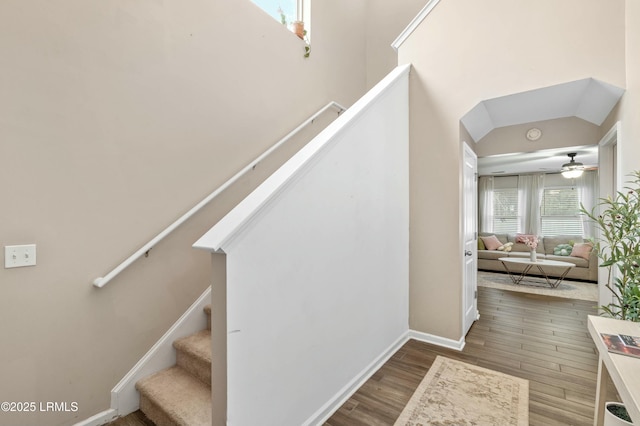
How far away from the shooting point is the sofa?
222 inches

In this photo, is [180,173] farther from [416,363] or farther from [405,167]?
[416,363]

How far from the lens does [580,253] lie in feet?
19.4

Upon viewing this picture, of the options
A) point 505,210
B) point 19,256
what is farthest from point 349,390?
point 505,210

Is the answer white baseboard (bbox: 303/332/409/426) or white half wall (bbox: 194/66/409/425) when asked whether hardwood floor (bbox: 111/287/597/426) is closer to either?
white baseboard (bbox: 303/332/409/426)

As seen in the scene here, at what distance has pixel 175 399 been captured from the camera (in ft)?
5.77

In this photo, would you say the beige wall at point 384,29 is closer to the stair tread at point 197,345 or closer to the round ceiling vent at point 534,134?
the round ceiling vent at point 534,134

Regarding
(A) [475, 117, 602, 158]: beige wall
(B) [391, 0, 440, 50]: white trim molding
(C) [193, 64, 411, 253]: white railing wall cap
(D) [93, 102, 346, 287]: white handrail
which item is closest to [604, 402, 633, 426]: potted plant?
(C) [193, 64, 411, 253]: white railing wall cap

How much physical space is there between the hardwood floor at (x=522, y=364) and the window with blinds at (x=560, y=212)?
14.3 feet

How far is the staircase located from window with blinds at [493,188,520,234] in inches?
335

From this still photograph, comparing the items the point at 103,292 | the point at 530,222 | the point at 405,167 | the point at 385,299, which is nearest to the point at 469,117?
the point at 405,167

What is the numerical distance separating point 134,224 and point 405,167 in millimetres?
2483

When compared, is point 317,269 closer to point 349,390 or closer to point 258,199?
point 258,199

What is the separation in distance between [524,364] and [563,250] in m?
5.15

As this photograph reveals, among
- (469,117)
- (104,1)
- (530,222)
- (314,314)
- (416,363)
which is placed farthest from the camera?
(530,222)
